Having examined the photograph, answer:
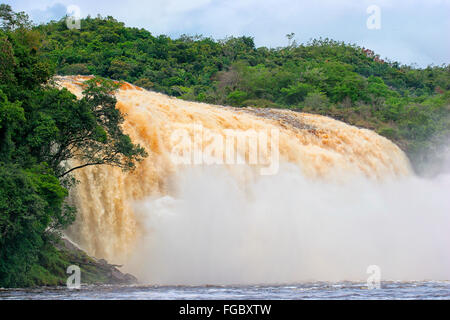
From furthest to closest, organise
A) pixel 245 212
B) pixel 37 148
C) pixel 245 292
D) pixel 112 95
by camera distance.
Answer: pixel 245 212
pixel 112 95
pixel 37 148
pixel 245 292

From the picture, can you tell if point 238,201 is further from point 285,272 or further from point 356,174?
point 356,174

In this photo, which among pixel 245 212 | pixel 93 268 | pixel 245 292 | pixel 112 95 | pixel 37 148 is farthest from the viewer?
pixel 245 212

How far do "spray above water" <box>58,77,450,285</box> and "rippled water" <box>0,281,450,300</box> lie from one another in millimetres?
3095

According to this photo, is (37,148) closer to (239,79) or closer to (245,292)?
(245,292)

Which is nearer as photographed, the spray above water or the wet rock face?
the wet rock face

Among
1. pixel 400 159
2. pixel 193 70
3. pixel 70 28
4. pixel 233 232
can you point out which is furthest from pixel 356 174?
pixel 70 28

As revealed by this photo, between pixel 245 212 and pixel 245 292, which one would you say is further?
pixel 245 212

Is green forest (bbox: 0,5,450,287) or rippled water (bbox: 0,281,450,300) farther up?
green forest (bbox: 0,5,450,287)

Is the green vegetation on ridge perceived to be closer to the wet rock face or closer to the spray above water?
the spray above water

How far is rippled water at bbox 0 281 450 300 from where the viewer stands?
17281 millimetres

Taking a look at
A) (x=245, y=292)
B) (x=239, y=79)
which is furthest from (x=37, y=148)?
(x=239, y=79)

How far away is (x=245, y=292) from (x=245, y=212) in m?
9.07

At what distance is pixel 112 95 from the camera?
25109mm

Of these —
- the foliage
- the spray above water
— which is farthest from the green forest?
the spray above water
